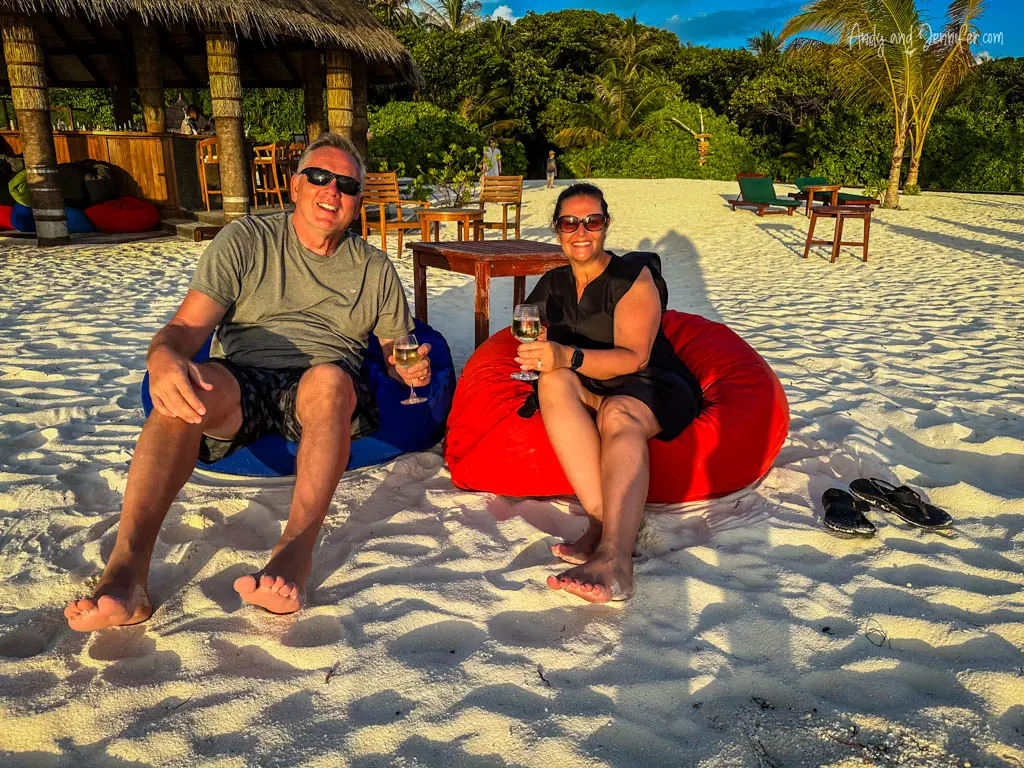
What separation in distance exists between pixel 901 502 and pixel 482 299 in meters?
2.37

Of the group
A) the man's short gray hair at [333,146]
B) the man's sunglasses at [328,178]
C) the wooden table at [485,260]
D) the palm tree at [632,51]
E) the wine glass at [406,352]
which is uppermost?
the palm tree at [632,51]

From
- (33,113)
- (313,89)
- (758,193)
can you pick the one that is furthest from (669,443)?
(758,193)

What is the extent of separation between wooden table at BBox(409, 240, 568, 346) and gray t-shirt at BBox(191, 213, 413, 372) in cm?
128

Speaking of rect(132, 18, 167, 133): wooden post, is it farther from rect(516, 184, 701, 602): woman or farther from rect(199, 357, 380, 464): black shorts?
rect(516, 184, 701, 602): woman

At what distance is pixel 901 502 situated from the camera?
2.46 metres

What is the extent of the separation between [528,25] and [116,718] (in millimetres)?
35407

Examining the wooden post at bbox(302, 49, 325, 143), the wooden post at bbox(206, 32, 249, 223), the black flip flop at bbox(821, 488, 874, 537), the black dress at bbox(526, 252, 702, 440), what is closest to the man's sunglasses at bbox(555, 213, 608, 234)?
the black dress at bbox(526, 252, 702, 440)

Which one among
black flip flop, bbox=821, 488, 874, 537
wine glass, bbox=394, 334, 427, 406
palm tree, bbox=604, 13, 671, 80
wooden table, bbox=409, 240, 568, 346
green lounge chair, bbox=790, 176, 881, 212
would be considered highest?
palm tree, bbox=604, 13, 671, 80

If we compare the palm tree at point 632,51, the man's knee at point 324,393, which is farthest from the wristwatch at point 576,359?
the palm tree at point 632,51

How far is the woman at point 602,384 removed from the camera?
204 centimetres

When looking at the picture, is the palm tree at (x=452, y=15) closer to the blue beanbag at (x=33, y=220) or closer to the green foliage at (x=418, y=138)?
the green foliage at (x=418, y=138)

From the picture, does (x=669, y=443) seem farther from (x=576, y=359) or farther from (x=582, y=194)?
(x=582, y=194)

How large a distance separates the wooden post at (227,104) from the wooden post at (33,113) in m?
1.90

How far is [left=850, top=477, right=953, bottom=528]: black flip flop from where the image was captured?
2.37 m
